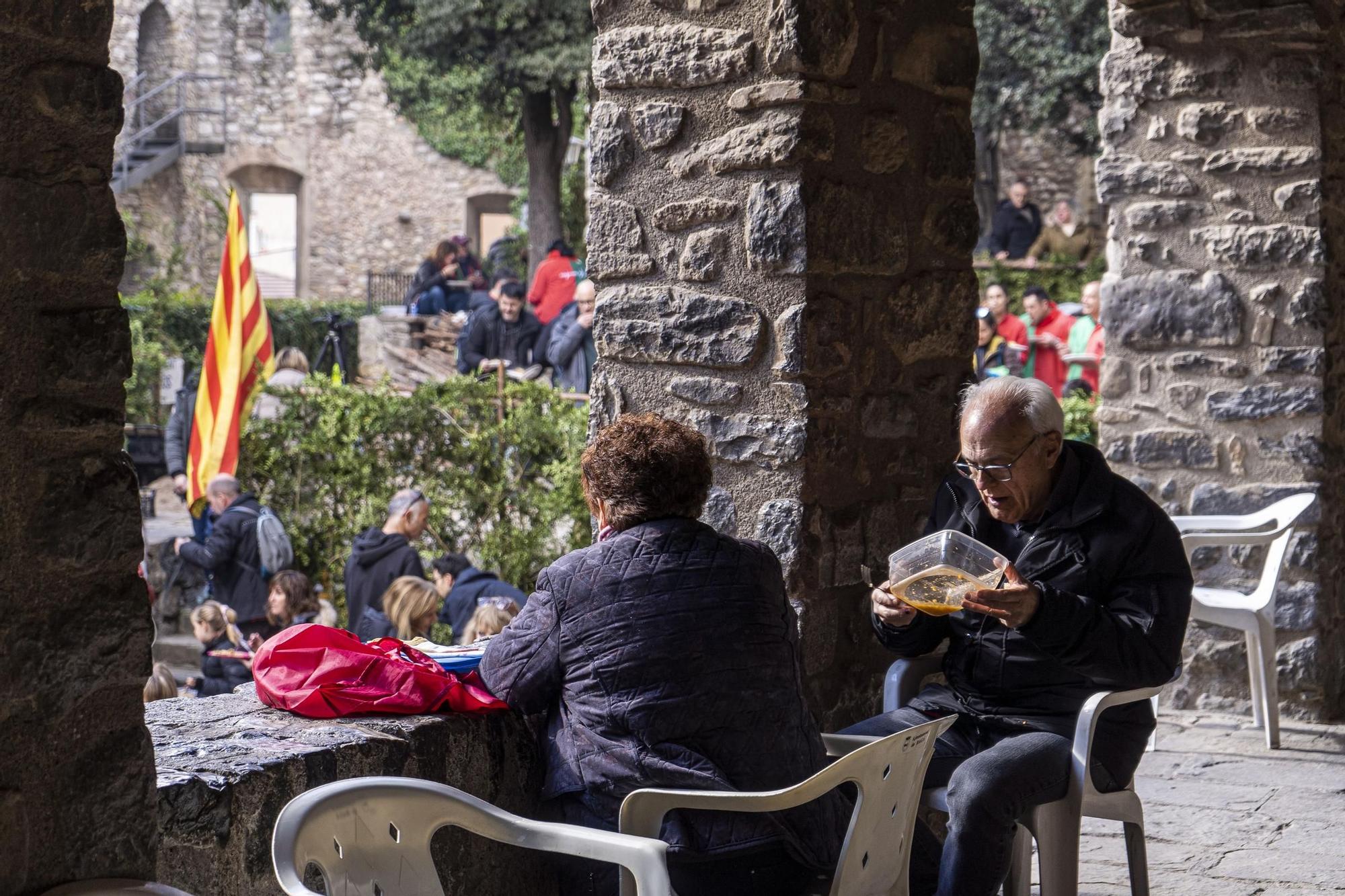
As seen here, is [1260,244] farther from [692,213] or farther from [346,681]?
[346,681]

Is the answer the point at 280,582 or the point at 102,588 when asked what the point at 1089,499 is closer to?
the point at 102,588

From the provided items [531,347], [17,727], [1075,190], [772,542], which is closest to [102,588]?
[17,727]

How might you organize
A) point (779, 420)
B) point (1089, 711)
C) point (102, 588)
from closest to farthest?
point (102, 588) → point (1089, 711) → point (779, 420)

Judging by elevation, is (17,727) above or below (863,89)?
below

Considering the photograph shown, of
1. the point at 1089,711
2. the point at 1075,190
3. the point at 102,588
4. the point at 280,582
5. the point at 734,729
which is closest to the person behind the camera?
the point at 102,588

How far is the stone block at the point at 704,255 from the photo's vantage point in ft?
11.1

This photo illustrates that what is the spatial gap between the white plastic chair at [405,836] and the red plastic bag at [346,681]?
62cm

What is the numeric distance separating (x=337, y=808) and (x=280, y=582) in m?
4.35

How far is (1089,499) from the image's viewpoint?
285 centimetres

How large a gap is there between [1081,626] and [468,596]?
3643 millimetres

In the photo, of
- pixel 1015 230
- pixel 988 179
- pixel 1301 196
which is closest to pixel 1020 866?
pixel 1301 196

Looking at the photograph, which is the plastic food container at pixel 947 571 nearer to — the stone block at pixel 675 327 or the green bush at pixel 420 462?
the stone block at pixel 675 327

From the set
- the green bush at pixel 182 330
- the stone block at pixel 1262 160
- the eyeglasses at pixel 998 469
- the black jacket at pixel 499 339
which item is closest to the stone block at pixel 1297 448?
the stone block at pixel 1262 160

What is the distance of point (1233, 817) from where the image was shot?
3.94 m
